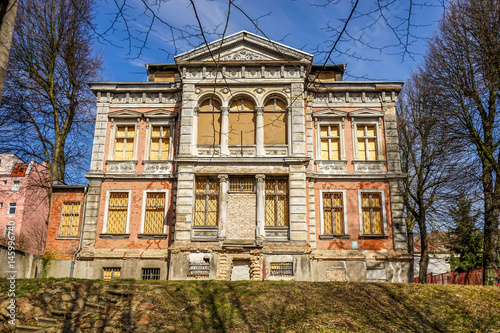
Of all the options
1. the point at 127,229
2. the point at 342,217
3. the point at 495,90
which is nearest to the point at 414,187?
the point at 342,217

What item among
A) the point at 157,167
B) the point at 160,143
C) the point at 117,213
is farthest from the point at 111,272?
the point at 160,143

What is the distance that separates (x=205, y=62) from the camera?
835 inches

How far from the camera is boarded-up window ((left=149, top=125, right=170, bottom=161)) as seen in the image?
22094 millimetres

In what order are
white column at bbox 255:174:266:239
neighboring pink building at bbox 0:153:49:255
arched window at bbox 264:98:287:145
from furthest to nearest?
neighboring pink building at bbox 0:153:49:255 < arched window at bbox 264:98:287:145 < white column at bbox 255:174:266:239

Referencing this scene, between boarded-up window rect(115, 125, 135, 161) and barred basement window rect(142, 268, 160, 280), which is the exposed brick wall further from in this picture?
boarded-up window rect(115, 125, 135, 161)

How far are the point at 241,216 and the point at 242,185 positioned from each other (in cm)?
152

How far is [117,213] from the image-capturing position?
70.1ft

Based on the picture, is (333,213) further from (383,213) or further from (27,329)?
(27,329)

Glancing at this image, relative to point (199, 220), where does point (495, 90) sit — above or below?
above

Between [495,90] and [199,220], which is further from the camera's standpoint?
[199,220]

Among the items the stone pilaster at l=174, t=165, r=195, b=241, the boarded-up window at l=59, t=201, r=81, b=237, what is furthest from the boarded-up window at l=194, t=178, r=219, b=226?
the boarded-up window at l=59, t=201, r=81, b=237

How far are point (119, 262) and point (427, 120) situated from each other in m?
16.8

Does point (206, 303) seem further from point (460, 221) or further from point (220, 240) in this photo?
point (460, 221)

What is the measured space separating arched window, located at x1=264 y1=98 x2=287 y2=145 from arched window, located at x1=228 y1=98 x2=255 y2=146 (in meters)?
0.69
